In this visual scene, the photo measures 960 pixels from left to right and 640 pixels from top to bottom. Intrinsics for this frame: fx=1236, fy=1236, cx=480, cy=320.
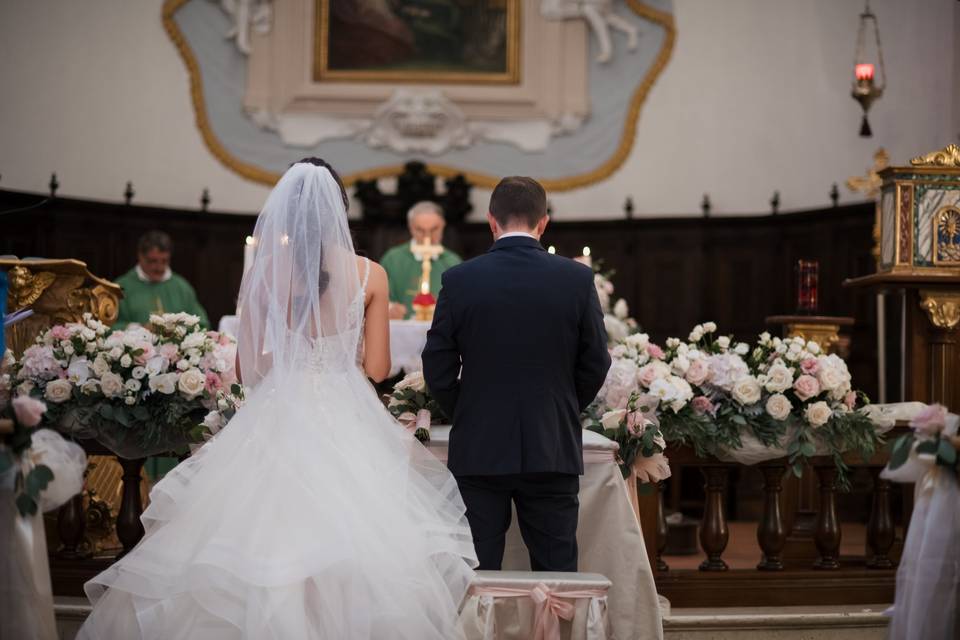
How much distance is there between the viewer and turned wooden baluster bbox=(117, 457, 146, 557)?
5332 millimetres

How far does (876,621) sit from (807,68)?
7.08 meters

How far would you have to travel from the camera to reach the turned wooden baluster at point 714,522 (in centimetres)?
553

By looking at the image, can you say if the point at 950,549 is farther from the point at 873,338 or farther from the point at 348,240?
the point at 873,338

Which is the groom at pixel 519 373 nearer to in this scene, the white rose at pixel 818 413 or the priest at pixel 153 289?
the white rose at pixel 818 413

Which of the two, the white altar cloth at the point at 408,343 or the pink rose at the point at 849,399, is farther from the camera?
the white altar cloth at the point at 408,343

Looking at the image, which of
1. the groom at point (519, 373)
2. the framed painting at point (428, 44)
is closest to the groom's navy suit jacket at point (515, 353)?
the groom at point (519, 373)

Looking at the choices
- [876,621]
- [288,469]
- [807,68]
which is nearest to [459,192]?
[807,68]

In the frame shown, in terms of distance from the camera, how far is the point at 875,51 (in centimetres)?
1104

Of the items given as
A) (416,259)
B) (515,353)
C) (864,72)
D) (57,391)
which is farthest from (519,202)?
(864,72)

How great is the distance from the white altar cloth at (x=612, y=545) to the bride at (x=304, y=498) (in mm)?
623

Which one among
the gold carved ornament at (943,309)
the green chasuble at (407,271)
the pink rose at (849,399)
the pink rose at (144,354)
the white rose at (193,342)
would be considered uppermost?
the green chasuble at (407,271)

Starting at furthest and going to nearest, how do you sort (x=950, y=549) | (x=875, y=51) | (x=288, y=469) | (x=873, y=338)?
(x=875, y=51) → (x=873, y=338) → (x=288, y=469) → (x=950, y=549)

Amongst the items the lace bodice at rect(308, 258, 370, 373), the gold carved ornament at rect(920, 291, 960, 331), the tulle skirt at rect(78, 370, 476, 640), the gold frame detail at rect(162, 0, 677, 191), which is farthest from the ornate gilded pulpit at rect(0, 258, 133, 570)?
the gold frame detail at rect(162, 0, 677, 191)

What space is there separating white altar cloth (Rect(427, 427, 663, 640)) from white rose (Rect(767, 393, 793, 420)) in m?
0.92
